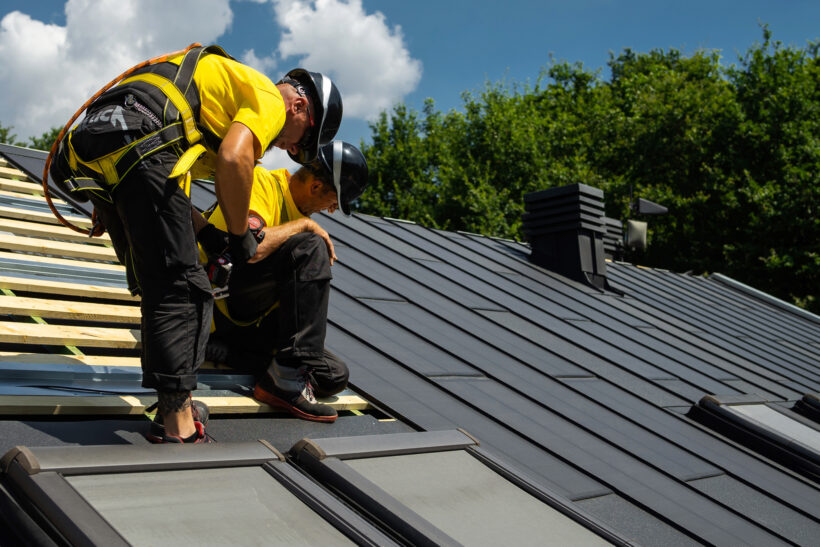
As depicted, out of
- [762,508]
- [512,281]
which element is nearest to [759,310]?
[512,281]

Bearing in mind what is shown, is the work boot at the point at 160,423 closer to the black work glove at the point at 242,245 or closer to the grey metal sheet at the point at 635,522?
the black work glove at the point at 242,245

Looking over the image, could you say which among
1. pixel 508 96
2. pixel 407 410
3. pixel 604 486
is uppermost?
pixel 508 96

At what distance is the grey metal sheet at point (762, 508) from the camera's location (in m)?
3.37

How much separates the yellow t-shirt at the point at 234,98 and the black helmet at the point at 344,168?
0.92 meters

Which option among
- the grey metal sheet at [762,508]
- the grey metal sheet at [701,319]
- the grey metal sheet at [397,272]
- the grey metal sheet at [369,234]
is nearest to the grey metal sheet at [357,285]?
the grey metal sheet at [397,272]

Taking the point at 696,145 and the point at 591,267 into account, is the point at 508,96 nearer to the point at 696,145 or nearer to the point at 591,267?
the point at 696,145

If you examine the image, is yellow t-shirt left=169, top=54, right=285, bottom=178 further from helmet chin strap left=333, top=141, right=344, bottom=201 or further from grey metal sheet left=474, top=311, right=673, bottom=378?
grey metal sheet left=474, top=311, right=673, bottom=378

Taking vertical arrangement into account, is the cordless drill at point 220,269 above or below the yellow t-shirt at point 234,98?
below

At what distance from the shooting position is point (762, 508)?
3584mm

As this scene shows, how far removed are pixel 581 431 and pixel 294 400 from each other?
1682mm

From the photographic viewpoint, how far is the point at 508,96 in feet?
117

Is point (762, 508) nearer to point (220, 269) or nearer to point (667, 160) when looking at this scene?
point (220, 269)

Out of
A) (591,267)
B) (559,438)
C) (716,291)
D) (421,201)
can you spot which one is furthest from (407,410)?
(421,201)

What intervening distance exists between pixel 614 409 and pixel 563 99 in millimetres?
35573
